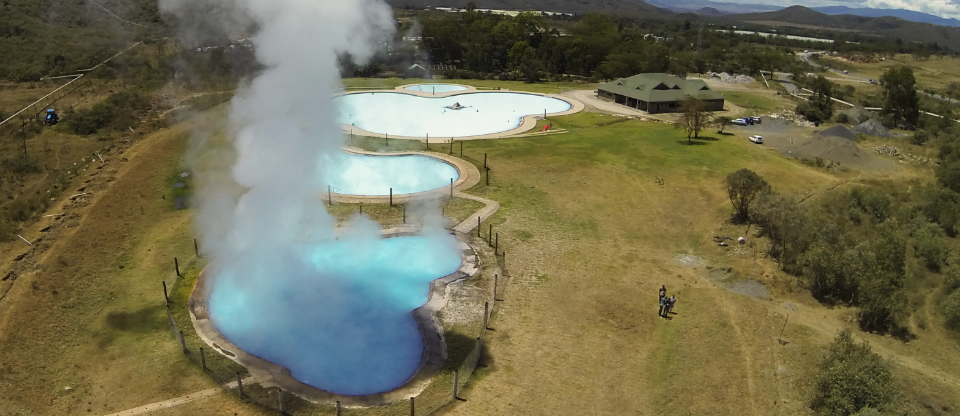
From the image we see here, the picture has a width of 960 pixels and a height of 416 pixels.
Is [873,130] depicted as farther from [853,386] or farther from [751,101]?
[853,386]

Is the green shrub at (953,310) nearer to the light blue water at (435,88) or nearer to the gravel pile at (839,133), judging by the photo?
the gravel pile at (839,133)

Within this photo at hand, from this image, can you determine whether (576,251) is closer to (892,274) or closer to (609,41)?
(892,274)

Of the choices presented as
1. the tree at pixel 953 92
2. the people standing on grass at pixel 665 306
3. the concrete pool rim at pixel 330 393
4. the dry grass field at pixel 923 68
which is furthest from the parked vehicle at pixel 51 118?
the dry grass field at pixel 923 68

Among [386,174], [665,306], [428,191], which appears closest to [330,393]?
[665,306]

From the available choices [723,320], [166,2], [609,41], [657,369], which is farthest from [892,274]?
[609,41]

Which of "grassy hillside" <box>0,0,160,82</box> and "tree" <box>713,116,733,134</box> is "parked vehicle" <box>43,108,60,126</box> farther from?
"tree" <box>713,116,733,134</box>
